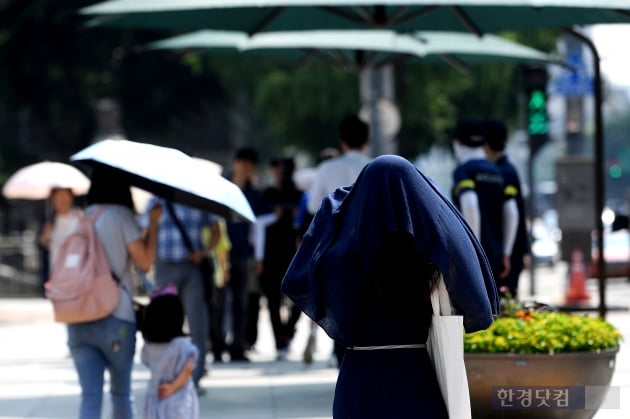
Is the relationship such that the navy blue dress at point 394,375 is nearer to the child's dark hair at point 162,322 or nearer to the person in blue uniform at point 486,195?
the child's dark hair at point 162,322

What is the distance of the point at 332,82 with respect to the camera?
1581 inches

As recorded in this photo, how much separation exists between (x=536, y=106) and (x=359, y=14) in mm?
10766

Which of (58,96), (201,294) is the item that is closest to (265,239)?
(201,294)

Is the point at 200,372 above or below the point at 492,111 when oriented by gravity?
below

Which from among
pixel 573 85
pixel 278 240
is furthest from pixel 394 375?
pixel 573 85

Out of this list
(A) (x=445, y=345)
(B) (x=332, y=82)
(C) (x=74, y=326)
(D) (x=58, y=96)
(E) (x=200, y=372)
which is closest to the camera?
(A) (x=445, y=345)

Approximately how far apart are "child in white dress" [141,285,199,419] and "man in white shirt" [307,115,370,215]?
2.51m

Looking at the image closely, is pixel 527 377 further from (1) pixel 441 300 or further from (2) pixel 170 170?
(1) pixel 441 300

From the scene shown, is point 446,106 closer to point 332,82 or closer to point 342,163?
point 332,82

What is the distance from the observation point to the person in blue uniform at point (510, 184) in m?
11.1

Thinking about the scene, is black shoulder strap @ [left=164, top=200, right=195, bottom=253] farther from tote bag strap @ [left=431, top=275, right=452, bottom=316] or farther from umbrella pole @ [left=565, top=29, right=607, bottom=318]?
tote bag strap @ [left=431, top=275, right=452, bottom=316]

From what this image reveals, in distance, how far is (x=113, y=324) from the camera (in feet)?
26.0

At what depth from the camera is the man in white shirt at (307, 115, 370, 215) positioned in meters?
10.6

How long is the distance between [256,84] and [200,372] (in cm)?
3318
